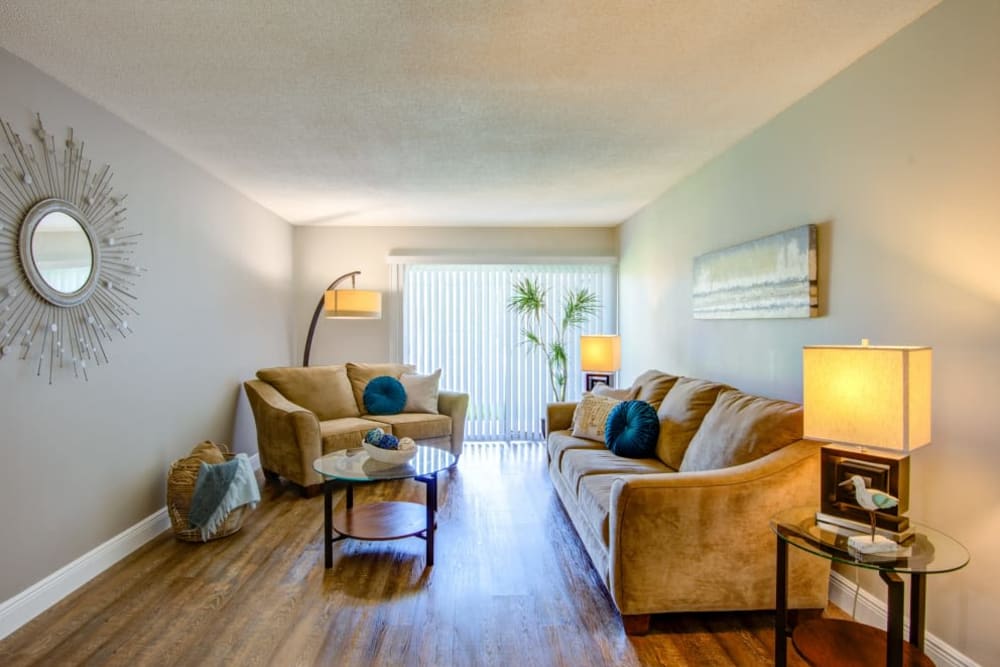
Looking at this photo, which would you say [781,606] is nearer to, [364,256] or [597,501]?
[597,501]

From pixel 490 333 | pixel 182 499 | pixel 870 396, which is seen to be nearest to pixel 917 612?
pixel 870 396

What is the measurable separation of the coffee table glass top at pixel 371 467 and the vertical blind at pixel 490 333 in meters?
2.65

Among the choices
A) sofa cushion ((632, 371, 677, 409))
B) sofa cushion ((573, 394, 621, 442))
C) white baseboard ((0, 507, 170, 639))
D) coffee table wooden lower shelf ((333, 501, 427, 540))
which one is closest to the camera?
white baseboard ((0, 507, 170, 639))

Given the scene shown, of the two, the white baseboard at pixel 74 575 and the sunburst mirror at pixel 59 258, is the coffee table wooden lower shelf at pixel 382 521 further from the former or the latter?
the sunburst mirror at pixel 59 258

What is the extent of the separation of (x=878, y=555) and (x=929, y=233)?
3.87 feet

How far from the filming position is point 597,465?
3.04m

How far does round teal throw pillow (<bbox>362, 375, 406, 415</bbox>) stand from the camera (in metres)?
4.81

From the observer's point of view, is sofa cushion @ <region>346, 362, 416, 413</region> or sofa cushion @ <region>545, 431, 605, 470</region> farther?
sofa cushion @ <region>346, 362, 416, 413</region>

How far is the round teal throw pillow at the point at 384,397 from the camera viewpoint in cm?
481

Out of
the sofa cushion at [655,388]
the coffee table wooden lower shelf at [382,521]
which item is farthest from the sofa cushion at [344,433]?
A: the sofa cushion at [655,388]

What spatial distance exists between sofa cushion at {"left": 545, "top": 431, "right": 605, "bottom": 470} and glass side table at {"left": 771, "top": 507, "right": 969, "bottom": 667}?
65.4 inches

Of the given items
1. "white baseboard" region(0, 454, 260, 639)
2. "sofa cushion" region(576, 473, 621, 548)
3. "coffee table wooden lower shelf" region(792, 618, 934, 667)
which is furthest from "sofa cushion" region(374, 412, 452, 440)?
"coffee table wooden lower shelf" region(792, 618, 934, 667)

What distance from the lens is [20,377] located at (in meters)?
2.30

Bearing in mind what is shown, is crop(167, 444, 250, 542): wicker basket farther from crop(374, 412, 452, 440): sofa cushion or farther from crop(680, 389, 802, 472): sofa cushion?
crop(680, 389, 802, 472): sofa cushion
